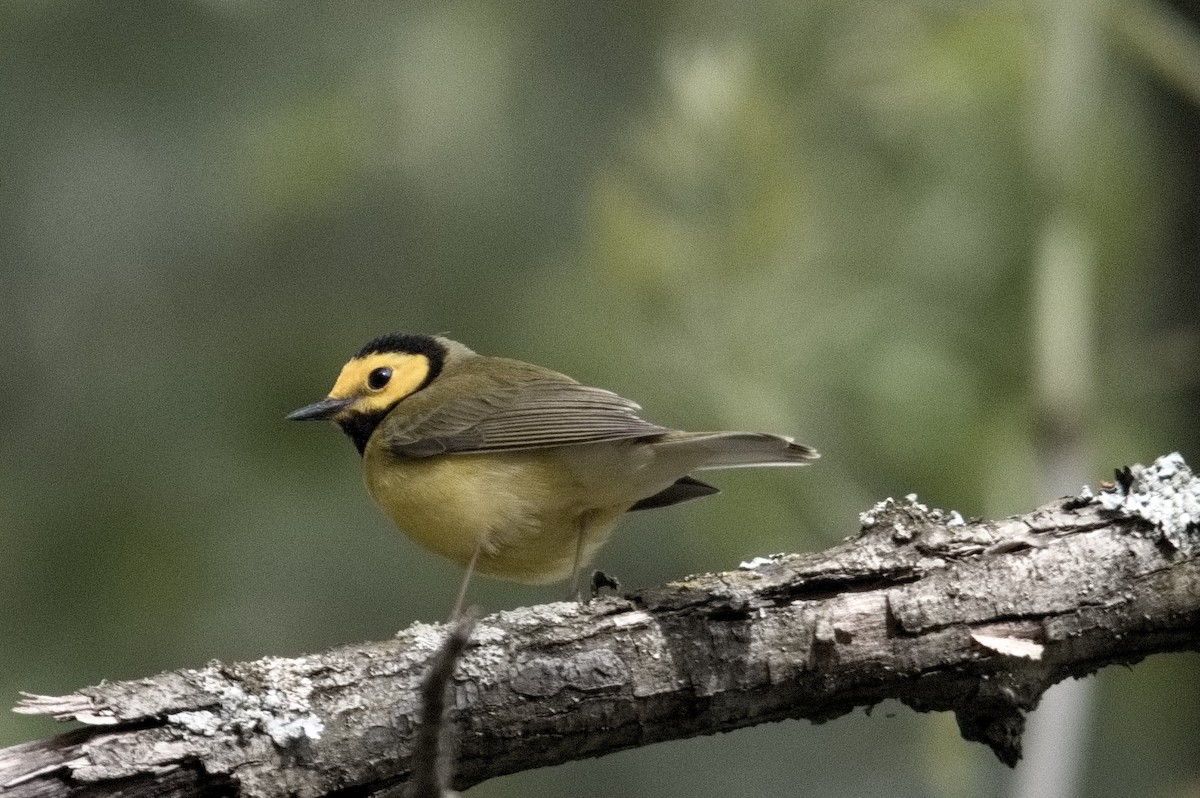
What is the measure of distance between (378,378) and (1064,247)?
2422 millimetres

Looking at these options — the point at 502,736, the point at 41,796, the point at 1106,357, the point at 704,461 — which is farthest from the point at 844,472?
the point at 41,796

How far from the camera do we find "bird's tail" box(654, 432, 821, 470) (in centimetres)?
422

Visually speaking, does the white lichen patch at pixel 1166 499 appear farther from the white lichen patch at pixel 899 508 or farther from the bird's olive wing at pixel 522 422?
the bird's olive wing at pixel 522 422

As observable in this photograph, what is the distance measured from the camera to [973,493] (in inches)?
195

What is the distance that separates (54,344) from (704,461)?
3739mm

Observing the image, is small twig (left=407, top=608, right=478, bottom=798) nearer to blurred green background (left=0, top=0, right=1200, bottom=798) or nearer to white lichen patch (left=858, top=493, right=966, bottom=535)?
white lichen patch (left=858, top=493, right=966, bottom=535)

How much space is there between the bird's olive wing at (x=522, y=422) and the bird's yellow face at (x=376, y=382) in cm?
51

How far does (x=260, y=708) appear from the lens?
10.3ft

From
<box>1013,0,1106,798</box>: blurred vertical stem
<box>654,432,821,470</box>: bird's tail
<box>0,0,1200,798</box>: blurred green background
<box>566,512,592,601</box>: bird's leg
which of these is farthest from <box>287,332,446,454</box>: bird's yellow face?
<box>1013,0,1106,798</box>: blurred vertical stem

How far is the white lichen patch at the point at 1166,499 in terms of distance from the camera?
352 centimetres

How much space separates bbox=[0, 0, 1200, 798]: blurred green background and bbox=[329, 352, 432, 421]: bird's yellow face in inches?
27.2

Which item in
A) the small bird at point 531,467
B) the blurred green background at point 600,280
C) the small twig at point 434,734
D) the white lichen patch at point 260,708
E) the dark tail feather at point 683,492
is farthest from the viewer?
the blurred green background at point 600,280

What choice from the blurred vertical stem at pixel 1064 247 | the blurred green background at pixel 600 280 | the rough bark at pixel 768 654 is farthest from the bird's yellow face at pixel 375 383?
the blurred vertical stem at pixel 1064 247

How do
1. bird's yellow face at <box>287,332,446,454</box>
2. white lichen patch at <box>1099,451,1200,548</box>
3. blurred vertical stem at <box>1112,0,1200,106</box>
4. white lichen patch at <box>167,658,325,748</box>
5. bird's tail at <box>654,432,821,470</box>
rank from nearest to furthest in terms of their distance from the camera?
white lichen patch at <box>167,658,325,748</box>
white lichen patch at <box>1099,451,1200,548</box>
bird's tail at <box>654,432,821,470</box>
blurred vertical stem at <box>1112,0,1200,106</box>
bird's yellow face at <box>287,332,446,454</box>
